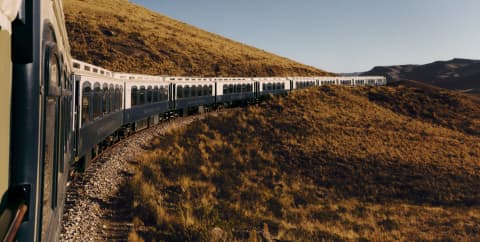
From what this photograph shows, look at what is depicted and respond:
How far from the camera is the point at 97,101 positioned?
10.6m

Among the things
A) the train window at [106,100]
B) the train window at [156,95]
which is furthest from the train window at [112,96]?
the train window at [156,95]

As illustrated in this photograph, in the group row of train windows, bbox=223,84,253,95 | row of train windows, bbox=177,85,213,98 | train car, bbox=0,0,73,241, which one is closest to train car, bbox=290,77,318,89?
row of train windows, bbox=223,84,253,95

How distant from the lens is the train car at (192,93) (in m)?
23.7

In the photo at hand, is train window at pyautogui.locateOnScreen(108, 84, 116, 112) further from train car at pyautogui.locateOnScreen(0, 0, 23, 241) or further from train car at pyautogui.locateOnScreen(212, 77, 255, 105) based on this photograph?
train car at pyautogui.locateOnScreen(212, 77, 255, 105)

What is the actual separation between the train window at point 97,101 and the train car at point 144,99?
11.5ft

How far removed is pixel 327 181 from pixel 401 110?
2759 cm

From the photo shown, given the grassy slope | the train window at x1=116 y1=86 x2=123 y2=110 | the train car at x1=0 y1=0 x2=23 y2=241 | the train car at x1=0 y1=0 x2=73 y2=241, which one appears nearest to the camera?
the train car at x1=0 y1=0 x2=23 y2=241

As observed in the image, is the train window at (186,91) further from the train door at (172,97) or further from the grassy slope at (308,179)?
the grassy slope at (308,179)

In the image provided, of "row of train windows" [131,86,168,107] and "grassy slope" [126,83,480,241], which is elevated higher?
"row of train windows" [131,86,168,107]

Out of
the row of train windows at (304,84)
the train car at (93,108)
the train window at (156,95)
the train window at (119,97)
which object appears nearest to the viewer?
the train car at (93,108)

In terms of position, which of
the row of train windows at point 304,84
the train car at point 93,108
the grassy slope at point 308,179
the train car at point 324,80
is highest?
the train car at point 324,80

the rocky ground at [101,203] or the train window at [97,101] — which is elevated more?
the train window at [97,101]

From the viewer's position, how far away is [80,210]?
26.1 ft

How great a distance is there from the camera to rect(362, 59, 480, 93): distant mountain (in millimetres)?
135875
